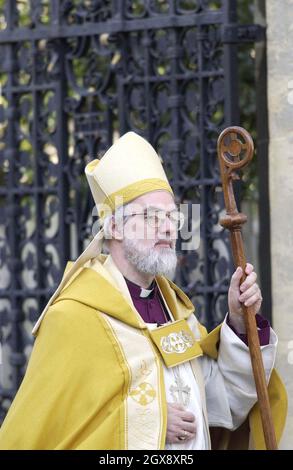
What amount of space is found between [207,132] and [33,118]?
100 centimetres

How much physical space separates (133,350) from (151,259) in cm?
34

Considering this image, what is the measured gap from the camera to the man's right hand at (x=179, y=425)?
468 centimetres

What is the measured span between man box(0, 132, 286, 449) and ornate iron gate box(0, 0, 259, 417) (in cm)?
141

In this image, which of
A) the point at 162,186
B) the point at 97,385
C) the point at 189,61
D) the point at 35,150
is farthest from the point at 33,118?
the point at 97,385

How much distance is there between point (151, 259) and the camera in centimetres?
474

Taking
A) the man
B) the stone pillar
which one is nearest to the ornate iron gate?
the stone pillar

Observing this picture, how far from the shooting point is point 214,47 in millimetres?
6387

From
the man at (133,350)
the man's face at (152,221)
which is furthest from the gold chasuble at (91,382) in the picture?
the man's face at (152,221)

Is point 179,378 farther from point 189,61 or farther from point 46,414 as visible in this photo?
point 189,61

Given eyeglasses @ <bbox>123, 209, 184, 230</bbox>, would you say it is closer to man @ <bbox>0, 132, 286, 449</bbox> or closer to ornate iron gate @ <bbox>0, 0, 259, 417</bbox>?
man @ <bbox>0, 132, 286, 449</bbox>

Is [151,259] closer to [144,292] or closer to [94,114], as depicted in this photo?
[144,292]

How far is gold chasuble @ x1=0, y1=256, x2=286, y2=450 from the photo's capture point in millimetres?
4547

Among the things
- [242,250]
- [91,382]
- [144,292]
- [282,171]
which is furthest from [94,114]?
[91,382]

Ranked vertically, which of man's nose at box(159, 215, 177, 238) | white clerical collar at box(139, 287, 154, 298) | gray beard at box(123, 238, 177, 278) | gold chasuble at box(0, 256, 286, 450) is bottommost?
gold chasuble at box(0, 256, 286, 450)
